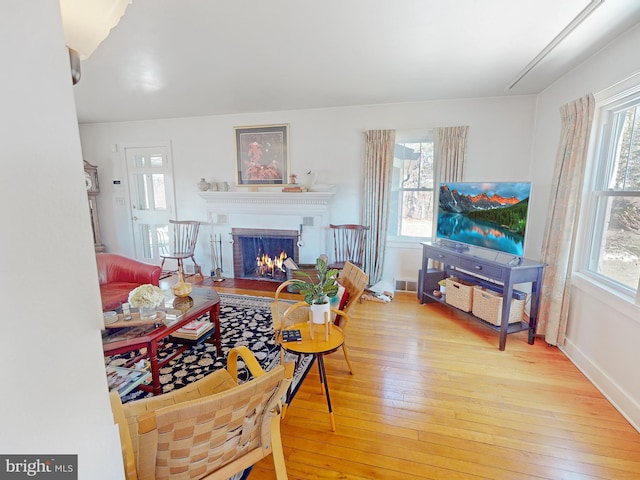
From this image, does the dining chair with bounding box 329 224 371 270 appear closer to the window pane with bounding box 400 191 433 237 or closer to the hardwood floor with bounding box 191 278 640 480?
the window pane with bounding box 400 191 433 237

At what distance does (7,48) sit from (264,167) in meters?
4.28

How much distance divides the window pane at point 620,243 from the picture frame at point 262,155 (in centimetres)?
351

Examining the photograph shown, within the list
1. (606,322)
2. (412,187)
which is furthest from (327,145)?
(606,322)

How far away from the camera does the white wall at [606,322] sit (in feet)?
6.21

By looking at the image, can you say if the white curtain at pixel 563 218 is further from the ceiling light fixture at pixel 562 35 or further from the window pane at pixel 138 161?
the window pane at pixel 138 161

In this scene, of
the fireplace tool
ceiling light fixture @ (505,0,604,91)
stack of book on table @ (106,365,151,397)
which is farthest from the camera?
the fireplace tool

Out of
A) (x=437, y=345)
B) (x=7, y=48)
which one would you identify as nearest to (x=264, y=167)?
(x=437, y=345)

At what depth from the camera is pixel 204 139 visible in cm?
459

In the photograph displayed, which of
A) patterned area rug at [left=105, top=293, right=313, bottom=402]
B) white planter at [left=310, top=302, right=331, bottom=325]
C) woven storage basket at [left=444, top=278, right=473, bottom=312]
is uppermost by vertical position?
white planter at [left=310, top=302, right=331, bottom=325]

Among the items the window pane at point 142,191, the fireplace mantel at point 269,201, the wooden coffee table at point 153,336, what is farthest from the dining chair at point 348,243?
the window pane at point 142,191

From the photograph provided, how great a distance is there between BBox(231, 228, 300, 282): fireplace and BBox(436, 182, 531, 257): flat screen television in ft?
6.98

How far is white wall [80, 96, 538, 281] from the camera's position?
11.9 feet

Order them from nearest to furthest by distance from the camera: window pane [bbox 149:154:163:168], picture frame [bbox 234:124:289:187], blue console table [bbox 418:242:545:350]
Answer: blue console table [bbox 418:242:545:350], picture frame [bbox 234:124:289:187], window pane [bbox 149:154:163:168]

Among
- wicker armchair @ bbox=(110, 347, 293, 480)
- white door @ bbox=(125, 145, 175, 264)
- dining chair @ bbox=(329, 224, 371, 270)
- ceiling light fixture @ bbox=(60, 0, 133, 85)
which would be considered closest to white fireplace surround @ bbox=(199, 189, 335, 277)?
dining chair @ bbox=(329, 224, 371, 270)
